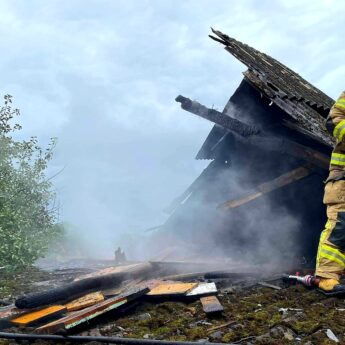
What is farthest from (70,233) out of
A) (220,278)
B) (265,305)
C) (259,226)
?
(265,305)

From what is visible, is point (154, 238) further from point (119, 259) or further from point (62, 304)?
point (62, 304)

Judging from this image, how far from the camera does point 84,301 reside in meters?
3.97

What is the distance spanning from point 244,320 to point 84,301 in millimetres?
1662

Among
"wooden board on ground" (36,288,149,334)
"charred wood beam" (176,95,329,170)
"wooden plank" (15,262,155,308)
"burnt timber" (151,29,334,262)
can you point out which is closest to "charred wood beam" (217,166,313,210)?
"burnt timber" (151,29,334,262)

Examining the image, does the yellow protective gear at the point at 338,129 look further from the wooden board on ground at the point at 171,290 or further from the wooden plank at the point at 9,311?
the wooden plank at the point at 9,311

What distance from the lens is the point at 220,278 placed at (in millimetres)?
5086

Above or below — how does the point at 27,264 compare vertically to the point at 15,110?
below

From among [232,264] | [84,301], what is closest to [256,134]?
[232,264]

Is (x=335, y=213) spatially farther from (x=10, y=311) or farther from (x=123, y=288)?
(x=10, y=311)

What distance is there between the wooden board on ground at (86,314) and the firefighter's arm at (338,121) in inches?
106

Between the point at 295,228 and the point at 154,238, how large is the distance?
5240 millimetres

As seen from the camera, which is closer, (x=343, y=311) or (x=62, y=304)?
(x=343, y=311)

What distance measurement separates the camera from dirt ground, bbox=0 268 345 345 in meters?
2.95

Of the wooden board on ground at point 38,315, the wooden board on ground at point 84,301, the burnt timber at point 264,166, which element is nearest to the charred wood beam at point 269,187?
the burnt timber at point 264,166
